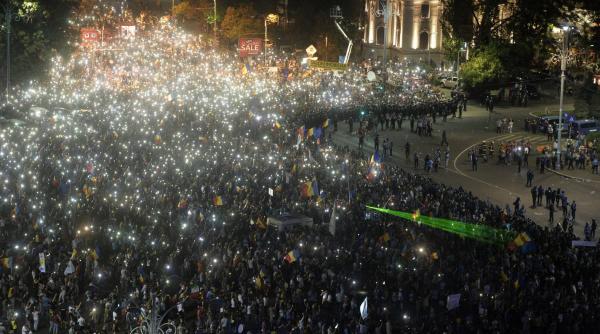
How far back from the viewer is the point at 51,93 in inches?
1836

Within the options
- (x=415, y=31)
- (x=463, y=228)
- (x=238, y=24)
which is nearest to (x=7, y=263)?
(x=463, y=228)

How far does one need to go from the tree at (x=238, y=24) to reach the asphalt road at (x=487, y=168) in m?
25.4

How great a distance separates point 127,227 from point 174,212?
73.6 inches

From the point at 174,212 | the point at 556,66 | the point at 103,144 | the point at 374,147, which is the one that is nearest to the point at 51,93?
the point at 103,144

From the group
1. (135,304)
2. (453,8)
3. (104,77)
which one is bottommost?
(135,304)

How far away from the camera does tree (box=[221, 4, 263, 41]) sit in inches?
2817

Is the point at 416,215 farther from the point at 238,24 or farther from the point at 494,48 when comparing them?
the point at 238,24

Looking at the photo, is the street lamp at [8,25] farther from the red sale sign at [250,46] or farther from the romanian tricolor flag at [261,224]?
the romanian tricolor flag at [261,224]

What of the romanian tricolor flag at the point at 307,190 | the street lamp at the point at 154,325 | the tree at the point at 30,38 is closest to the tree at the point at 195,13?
the tree at the point at 30,38

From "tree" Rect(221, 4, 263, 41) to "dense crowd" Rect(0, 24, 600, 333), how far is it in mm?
31116

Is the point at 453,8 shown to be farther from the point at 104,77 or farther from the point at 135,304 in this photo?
the point at 135,304

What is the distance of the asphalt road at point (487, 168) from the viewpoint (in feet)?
108

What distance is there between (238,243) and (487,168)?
60.2 ft

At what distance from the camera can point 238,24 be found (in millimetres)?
72000
